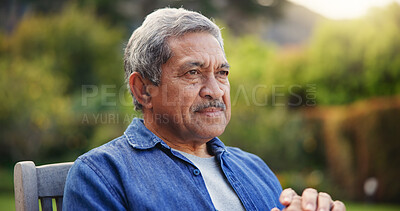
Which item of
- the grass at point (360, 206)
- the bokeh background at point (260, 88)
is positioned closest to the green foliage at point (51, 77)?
the bokeh background at point (260, 88)

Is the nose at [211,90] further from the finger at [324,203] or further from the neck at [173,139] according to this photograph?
the finger at [324,203]

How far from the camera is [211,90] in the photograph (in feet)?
6.03

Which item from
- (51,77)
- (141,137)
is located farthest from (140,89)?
(51,77)

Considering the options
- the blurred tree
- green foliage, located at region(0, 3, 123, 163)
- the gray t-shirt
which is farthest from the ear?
the blurred tree

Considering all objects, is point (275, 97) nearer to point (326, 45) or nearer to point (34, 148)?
point (326, 45)

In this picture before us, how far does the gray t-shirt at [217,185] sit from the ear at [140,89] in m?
0.29

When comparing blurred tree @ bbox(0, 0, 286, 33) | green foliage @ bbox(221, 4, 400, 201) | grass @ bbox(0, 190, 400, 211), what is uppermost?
blurred tree @ bbox(0, 0, 286, 33)

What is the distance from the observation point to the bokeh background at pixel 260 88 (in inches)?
301

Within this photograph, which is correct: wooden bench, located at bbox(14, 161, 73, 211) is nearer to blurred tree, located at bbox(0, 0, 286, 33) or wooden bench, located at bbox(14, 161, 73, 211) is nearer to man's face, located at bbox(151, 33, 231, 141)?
man's face, located at bbox(151, 33, 231, 141)

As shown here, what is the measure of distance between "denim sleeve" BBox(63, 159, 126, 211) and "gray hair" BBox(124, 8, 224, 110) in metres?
0.53

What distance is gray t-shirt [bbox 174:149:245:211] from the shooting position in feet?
5.71

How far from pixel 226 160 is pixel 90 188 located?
2.32 feet

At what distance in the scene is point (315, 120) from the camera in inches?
342

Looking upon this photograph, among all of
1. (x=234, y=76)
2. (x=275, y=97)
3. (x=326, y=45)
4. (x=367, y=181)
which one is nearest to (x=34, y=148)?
(x=234, y=76)
